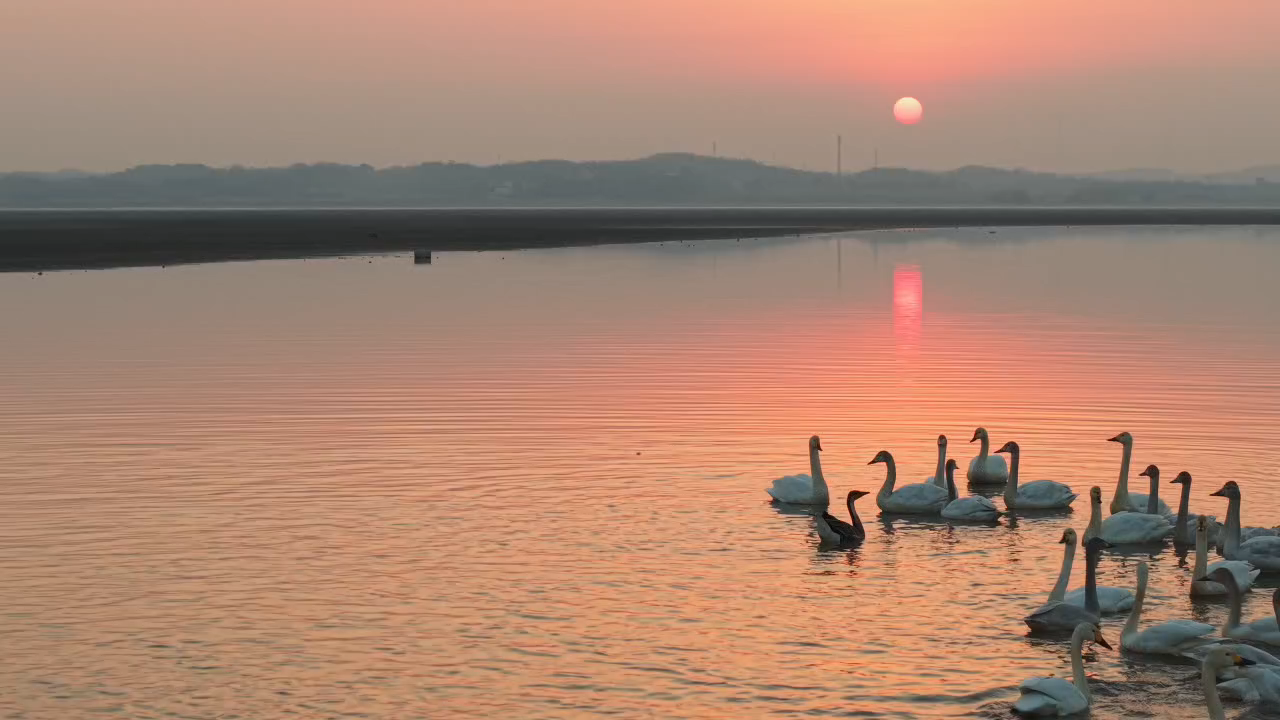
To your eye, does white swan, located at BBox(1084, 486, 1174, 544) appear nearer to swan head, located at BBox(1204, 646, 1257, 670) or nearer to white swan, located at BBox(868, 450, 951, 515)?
white swan, located at BBox(868, 450, 951, 515)

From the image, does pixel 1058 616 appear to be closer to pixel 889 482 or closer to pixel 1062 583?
pixel 1062 583

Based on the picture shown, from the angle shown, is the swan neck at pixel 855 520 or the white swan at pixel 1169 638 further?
the swan neck at pixel 855 520

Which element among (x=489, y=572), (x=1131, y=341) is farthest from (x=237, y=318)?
(x=489, y=572)

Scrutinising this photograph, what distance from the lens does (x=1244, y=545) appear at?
2022 centimetres

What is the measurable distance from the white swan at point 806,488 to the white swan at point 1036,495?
8.08ft

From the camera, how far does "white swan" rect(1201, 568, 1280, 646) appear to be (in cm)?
1662

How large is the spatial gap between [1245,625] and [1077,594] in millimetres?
1673

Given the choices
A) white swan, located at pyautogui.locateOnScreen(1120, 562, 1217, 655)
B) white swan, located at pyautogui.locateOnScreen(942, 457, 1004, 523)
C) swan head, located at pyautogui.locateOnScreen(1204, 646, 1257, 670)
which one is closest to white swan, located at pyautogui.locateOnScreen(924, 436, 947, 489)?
white swan, located at pyautogui.locateOnScreen(942, 457, 1004, 523)

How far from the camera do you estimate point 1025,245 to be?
478ft

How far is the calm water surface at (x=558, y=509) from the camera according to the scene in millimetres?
15672

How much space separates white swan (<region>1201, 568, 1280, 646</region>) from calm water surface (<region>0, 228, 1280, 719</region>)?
1.16 meters

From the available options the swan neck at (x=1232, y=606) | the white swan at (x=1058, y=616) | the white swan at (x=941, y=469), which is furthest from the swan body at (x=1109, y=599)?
the white swan at (x=941, y=469)

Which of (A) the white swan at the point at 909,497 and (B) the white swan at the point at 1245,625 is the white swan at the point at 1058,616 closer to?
(B) the white swan at the point at 1245,625

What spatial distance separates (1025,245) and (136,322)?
10398 centimetres
